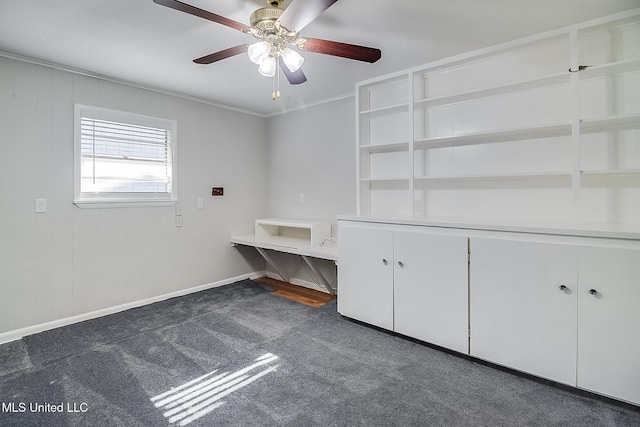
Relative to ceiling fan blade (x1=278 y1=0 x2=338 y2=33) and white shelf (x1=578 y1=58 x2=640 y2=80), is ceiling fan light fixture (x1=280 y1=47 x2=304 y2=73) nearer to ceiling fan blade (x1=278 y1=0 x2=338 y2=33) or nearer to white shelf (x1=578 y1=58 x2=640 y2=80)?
ceiling fan blade (x1=278 y1=0 x2=338 y2=33)

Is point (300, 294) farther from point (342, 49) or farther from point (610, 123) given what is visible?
point (610, 123)

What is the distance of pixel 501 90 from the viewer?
7.93ft

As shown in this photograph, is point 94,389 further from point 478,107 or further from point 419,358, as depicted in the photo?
point 478,107

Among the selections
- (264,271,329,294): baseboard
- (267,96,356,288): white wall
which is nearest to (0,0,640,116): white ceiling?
(267,96,356,288): white wall

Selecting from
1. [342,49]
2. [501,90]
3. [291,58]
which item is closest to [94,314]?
[291,58]

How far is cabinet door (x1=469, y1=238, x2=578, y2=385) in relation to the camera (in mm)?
1849

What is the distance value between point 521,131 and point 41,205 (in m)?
3.77

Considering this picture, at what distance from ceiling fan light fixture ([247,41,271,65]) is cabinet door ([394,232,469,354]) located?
155 centimetres

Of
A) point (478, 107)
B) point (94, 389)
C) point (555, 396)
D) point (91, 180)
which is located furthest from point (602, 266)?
point (91, 180)

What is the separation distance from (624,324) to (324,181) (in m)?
2.77

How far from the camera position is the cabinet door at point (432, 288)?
2221 mm

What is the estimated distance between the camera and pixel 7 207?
2533mm

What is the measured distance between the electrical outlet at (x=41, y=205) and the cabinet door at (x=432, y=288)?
287cm

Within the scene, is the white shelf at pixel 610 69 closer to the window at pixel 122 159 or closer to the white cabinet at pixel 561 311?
the white cabinet at pixel 561 311
